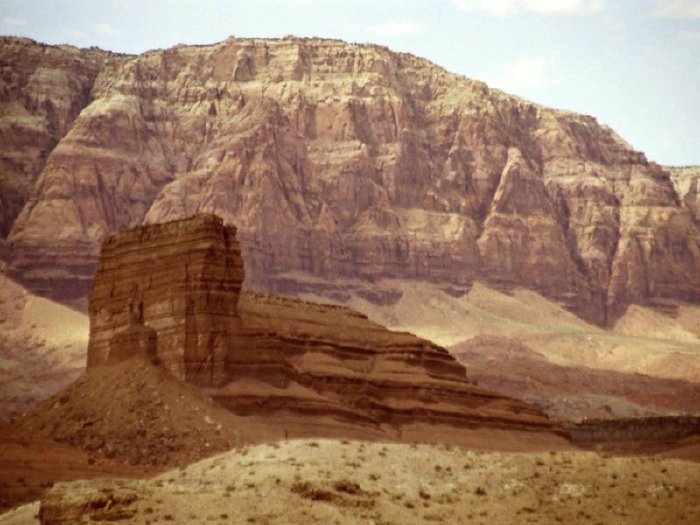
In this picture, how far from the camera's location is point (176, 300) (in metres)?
63.5

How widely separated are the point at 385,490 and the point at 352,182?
123428 millimetres

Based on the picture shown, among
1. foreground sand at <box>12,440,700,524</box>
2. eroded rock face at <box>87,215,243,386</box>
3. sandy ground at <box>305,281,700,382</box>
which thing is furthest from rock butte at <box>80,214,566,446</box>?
sandy ground at <box>305,281,700,382</box>

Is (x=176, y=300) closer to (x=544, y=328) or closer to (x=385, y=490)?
(x=385, y=490)

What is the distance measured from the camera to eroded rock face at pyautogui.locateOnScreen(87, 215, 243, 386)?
62.7 m

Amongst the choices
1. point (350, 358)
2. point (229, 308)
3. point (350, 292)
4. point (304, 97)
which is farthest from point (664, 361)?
point (229, 308)

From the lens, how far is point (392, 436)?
Answer: 66750mm

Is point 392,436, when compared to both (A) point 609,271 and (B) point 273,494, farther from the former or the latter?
(A) point 609,271

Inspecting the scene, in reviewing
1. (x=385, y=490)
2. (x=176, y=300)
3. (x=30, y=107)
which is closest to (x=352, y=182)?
(x=30, y=107)

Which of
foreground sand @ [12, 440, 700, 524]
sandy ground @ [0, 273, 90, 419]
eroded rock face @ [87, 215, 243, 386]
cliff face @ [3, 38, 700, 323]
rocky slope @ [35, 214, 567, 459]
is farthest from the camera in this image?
cliff face @ [3, 38, 700, 323]

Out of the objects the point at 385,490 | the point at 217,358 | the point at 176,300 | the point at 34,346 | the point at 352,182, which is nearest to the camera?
the point at 385,490

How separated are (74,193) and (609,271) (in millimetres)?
59264

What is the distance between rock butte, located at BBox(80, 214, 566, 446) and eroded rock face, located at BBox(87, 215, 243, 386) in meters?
0.04

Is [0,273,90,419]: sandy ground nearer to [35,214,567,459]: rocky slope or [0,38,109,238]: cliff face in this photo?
[0,38,109,238]: cliff face

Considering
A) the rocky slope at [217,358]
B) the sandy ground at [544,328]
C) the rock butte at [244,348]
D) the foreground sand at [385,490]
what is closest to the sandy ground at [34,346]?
the sandy ground at [544,328]
